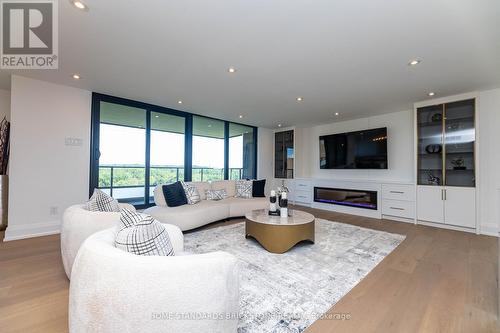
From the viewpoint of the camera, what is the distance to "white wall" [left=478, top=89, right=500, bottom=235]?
358 centimetres

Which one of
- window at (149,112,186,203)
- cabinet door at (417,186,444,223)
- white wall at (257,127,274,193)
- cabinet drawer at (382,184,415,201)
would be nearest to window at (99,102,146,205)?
window at (149,112,186,203)

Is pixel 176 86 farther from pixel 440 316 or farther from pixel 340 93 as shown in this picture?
pixel 440 316

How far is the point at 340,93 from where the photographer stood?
12.3 ft

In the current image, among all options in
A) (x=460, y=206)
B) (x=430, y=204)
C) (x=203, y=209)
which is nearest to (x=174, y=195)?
(x=203, y=209)

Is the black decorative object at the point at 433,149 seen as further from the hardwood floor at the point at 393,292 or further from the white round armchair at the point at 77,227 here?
the white round armchair at the point at 77,227

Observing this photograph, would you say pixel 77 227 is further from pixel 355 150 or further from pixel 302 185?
pixel 355 150

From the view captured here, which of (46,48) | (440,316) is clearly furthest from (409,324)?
(46,48)

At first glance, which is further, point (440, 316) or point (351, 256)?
point (351, 256)

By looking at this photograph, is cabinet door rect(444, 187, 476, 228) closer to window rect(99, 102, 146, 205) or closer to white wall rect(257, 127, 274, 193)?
white wall rect(257, 127, 274, 193)

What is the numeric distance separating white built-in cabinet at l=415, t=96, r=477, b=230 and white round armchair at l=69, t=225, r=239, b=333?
4.60 metres

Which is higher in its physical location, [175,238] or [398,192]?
[398,192]

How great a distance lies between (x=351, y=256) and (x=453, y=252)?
4.66 feet

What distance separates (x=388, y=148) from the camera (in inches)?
199

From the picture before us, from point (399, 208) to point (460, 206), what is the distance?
916 mm
